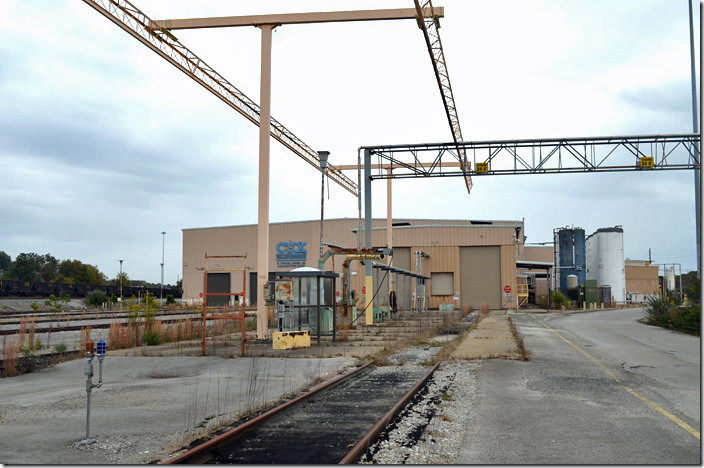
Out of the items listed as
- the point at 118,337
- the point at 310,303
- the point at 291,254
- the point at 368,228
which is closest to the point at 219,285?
the point at 291,254

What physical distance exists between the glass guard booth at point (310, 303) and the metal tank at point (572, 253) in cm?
5413

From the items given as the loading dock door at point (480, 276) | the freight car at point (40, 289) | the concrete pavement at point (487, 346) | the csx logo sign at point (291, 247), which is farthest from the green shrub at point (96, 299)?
the concrete pavement at point (487, 346)

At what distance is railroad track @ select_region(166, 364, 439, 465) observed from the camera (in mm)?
7148

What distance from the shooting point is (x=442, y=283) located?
201 feet

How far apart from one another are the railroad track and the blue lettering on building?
217 feet

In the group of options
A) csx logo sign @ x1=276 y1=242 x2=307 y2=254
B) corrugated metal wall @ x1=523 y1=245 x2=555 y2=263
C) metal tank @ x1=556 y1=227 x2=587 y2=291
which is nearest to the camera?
metal tank @ x1=556 y1=227 x2=587 y2=291

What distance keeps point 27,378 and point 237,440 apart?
823 cm

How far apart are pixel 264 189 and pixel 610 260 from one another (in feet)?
189

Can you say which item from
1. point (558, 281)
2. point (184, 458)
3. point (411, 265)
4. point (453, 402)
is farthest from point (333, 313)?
point (558, 281)

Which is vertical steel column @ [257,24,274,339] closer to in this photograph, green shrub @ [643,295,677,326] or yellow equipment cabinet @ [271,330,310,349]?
yellow equipment cabinet @ [271,330,310,349]

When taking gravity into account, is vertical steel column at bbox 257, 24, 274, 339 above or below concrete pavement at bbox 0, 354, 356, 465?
above

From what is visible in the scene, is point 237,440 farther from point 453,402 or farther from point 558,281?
point 558,281

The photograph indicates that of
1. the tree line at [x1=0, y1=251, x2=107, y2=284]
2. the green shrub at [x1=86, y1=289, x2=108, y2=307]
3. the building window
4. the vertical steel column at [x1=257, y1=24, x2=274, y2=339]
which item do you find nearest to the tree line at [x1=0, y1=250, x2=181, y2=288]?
the tree line at [x1=0, y1=251, x2=107, y2=284]

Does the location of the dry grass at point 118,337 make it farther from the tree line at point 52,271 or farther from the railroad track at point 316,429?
the tree line at point 52,271
